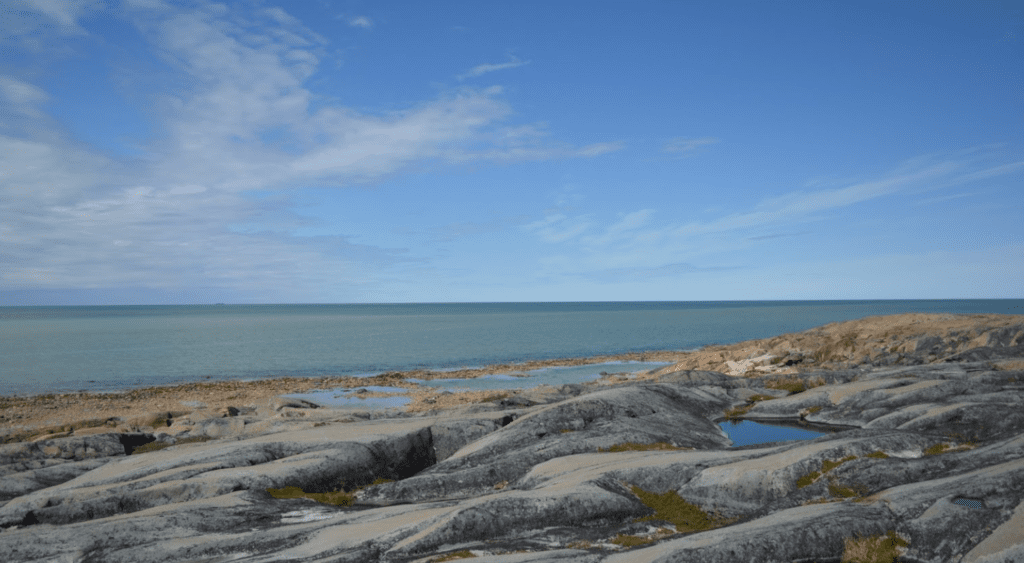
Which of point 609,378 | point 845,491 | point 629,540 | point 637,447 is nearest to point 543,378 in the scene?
point 609,378

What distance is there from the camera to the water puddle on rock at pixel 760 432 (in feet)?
105

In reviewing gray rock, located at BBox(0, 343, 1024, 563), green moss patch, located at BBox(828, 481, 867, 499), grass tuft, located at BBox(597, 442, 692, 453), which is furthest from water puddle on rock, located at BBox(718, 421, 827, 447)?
green moss patch, located at BBox(828, 481, 867, 499)

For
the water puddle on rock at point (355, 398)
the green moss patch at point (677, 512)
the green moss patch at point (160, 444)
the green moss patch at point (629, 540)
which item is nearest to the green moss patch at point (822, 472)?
the green moss patch at point (677, 512)

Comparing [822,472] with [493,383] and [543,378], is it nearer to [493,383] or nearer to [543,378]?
[493,383]

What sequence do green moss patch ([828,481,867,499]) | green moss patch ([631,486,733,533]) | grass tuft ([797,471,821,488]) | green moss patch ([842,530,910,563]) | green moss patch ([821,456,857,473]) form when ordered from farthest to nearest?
green moss patch ([821,456,857,473]) < grass tuft ([797,471,821,488]) < green moss patch ([828,481,867,499]) < green moss patch ([631,486,733,533]) < green moss patch ([842,530,910,563])

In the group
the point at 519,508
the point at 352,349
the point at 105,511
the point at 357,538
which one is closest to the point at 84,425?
the point at 105,511

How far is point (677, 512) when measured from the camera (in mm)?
20297

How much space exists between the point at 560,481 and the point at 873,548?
1029 cm

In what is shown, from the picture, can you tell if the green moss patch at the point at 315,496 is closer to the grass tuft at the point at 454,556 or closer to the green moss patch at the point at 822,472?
the grass tuft at the point at 454,556

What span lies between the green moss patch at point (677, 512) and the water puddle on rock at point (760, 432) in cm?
1142

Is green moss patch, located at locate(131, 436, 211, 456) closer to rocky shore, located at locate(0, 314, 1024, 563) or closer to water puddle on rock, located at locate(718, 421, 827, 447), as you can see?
rocky shore, located at locate(0, 314, 1024, 563)

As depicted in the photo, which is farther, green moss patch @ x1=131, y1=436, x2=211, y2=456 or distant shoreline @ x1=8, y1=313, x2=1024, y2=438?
distant shoreline @ x1=8, y1=313, x2=1024, y2=438

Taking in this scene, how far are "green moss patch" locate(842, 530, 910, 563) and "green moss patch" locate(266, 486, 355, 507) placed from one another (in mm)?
17430

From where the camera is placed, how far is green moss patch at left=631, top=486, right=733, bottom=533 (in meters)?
19.1
